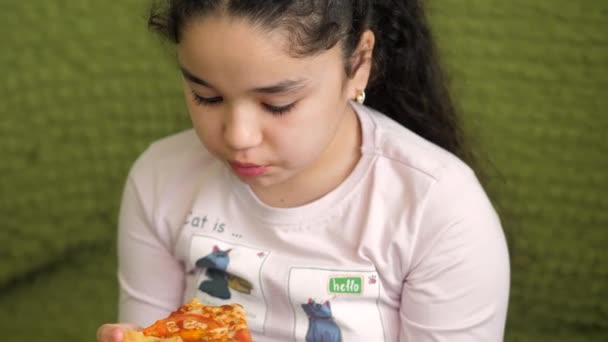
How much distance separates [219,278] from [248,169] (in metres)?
0.17

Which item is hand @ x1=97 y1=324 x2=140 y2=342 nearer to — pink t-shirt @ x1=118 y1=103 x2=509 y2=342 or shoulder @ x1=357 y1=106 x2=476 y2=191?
pink t-shirt @ x1=118 y1=103 x2=509 y2=342

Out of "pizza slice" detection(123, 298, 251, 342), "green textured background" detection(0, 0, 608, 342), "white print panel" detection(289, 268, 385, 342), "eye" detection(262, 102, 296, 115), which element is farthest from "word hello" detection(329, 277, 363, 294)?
"green textured background" detection(0, 0, 608, 342)

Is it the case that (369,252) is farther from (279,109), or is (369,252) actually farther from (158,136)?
(158,136)

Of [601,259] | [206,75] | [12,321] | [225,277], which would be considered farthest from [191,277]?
[601,259]

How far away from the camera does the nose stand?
2.41 feet

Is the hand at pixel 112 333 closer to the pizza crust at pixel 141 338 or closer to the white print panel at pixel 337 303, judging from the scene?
the pizza crust at pixel 141 338

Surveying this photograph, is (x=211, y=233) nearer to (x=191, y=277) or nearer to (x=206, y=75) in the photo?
(x=191, y=277)

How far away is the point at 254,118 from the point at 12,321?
2.25ft

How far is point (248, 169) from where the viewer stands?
79 centimetres

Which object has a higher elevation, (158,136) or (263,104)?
(263,104)

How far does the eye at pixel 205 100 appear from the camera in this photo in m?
0.75

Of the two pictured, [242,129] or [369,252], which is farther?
[369,252]

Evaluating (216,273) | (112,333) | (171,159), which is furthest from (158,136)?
(112,333)

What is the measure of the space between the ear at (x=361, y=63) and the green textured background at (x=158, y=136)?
308 millimetres
